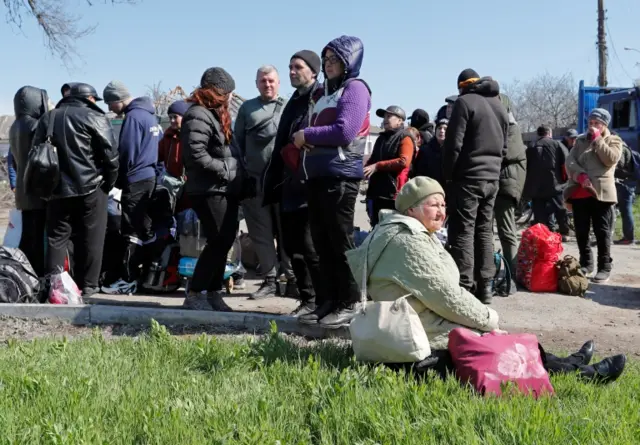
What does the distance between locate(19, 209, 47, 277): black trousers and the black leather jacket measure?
96cm

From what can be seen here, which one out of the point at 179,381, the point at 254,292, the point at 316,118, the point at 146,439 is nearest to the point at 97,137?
the point at 254,292

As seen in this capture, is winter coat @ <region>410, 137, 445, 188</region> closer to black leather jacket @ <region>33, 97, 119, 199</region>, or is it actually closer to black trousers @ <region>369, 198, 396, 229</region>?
black trousers @ <region>369, 198, 396, 229</region>

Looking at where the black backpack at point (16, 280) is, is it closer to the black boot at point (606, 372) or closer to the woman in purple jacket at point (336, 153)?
the woman in purple jacket at point (336, 153)

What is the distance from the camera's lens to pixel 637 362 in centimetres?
507

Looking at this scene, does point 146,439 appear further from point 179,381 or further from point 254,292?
point 254,292

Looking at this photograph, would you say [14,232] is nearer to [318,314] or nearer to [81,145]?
[81,145]

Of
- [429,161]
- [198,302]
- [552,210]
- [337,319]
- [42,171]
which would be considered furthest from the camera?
[552,210]

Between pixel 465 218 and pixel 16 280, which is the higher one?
pixel 465 218

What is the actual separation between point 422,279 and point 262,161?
3826 millimetres

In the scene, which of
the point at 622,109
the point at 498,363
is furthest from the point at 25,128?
the point at 622,109

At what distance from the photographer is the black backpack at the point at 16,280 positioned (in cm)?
635

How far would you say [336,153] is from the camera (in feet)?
17.1

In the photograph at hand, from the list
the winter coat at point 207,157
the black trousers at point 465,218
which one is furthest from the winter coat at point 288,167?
the black trousers at point 465,218

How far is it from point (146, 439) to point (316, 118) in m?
2.86
